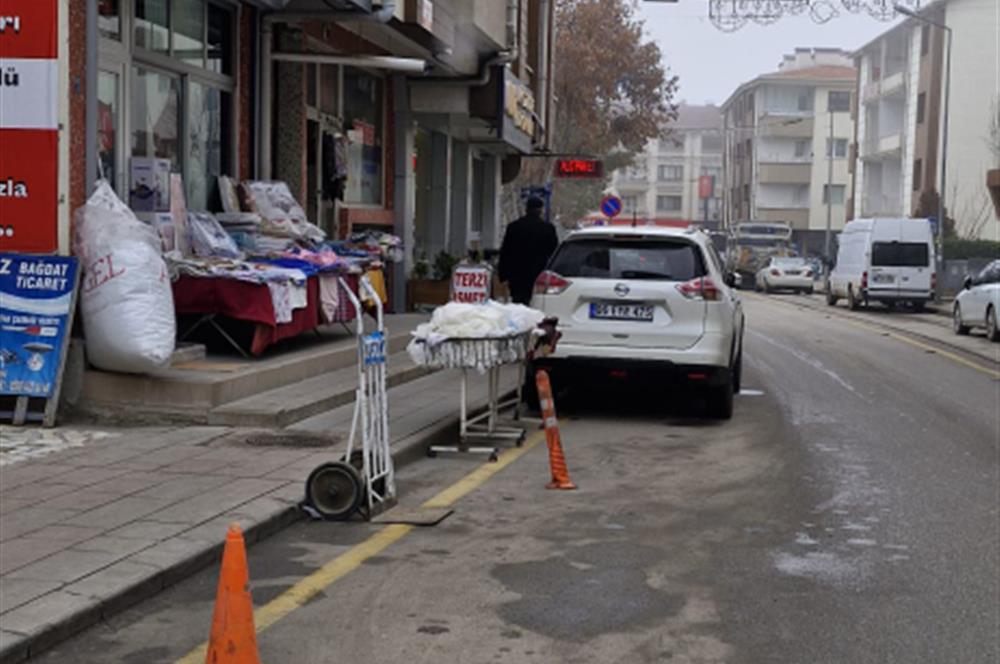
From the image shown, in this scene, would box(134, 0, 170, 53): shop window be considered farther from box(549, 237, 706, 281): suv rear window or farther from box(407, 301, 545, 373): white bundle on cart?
box(407, 301, 545, 373): white bundle on cart

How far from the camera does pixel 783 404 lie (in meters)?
13.5

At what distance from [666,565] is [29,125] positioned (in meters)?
6.05

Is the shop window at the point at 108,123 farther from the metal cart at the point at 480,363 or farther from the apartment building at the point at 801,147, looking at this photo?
the apartment building at the point at 801,147

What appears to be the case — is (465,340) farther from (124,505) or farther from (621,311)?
(124,505)

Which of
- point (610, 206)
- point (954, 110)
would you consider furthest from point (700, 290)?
point (954, 110)

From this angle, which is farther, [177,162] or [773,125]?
[773,125]

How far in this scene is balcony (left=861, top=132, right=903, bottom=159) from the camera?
63594 mm

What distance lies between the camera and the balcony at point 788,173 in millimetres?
86562

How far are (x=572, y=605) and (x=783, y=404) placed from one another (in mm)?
8198

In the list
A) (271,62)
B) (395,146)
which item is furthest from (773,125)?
(271,62)

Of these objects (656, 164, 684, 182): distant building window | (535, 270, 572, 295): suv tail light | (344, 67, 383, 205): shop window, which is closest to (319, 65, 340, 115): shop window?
(344, 67, 383, 205): shop window

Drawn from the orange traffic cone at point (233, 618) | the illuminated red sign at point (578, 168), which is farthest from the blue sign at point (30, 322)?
the illuminated red sign at point (578, 168)

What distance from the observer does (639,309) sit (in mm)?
11258

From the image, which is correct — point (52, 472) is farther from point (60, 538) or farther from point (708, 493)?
point (708, 493)
